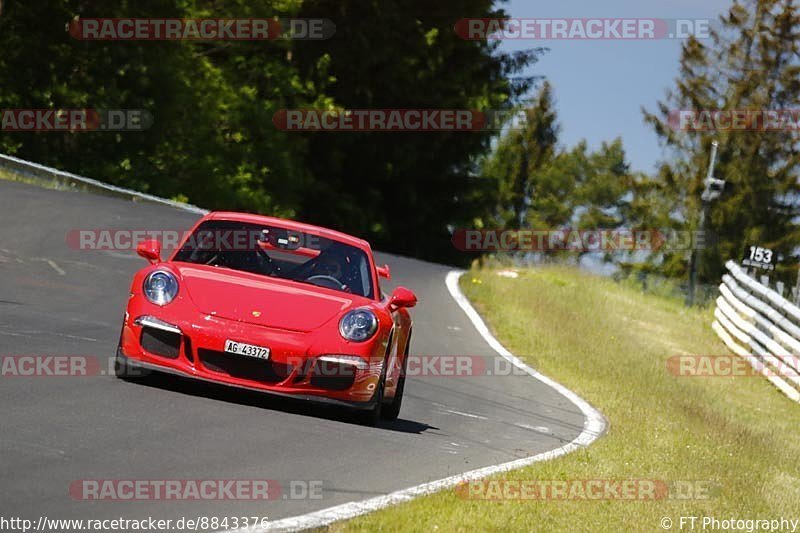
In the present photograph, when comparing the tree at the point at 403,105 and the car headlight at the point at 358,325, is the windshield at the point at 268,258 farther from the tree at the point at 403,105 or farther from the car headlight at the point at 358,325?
the tree at the point at 403,105

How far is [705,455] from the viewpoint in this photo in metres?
11.1

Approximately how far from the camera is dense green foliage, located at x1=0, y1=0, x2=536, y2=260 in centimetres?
4297

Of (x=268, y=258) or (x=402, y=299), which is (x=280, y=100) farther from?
(x=402, y=299)

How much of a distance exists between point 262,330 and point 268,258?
1487 millimetres

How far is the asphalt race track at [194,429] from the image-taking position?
22.4 feet

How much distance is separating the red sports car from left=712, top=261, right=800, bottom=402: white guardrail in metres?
11.5

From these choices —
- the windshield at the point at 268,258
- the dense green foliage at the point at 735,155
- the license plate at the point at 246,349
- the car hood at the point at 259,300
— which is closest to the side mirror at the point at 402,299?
the windshield at the point at 268,258

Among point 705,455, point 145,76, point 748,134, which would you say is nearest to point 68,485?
point 705,455

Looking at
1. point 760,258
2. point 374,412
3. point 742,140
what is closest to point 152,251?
point 374,412

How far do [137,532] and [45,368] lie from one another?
14.8ft

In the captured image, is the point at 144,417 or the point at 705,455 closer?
the point at 144,417

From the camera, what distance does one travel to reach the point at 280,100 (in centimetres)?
4881

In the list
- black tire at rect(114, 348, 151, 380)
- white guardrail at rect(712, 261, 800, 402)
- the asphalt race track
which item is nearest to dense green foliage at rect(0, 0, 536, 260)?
white guardrail at rect(712, 261, 800, 402)

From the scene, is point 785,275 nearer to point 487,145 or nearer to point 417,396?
point 487,145
